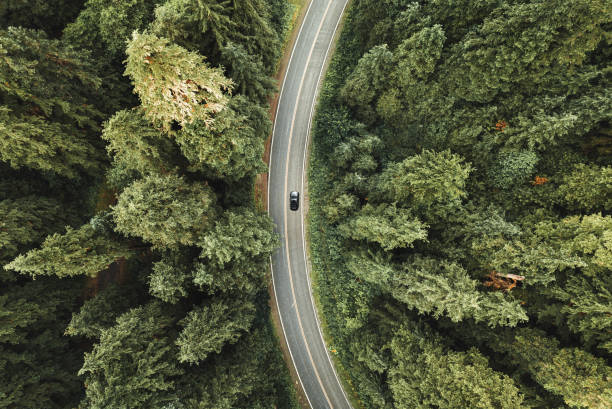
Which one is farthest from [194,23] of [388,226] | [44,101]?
[388,226]

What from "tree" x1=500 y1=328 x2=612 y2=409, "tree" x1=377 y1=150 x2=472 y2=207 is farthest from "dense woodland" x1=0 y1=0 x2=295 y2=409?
"tree" x1=500 y1=328 x2=612 y2=409

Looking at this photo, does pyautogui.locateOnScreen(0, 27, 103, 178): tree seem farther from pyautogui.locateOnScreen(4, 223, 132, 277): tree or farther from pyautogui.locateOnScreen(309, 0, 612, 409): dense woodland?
pyautogui.locateOnScreen(309, 0, 612, 409): dense woodland

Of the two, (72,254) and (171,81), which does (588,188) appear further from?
(72,254)

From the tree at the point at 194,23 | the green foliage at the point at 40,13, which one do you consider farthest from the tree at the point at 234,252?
the green foliage at the point at 40,13

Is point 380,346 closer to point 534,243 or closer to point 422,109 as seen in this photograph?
point 534,243

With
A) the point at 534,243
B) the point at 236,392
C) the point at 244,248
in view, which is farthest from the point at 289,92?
the point at 236,392

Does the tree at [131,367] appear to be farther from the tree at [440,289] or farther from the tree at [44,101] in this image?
the tree at [440,289]
